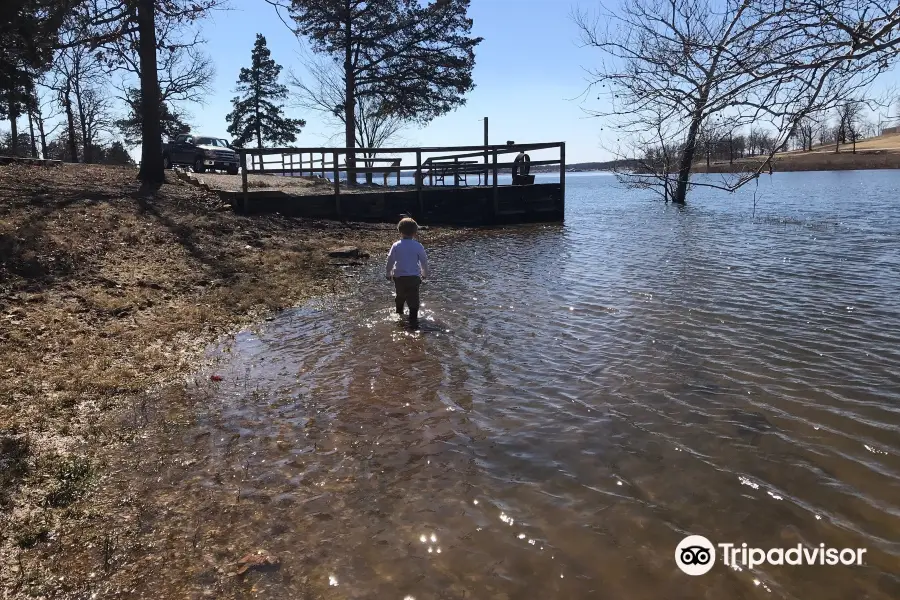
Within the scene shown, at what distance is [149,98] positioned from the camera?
1554 cm

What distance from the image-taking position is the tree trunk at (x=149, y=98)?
1516 cm

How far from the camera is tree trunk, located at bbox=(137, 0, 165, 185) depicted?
15164mm

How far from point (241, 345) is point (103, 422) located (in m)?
2.33

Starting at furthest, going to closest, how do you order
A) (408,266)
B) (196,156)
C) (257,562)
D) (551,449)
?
(196,156) < (408,266) < (551,449) < (257,562)

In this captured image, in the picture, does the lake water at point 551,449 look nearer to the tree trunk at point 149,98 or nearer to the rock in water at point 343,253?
the rock in water at point 343,253

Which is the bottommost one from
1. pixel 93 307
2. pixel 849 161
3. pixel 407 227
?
pixel 93 307

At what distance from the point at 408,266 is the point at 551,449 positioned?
4.17 metres

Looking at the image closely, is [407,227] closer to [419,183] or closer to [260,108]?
[419,183]

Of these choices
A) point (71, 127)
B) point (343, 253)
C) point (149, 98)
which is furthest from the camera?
point (71, 127)

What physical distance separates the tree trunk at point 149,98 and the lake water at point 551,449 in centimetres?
1030

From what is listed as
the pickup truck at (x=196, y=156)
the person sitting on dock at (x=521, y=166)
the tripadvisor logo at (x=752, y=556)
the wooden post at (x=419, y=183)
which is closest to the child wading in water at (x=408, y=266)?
→ the tripadvisor logo at (x=752, y=556)

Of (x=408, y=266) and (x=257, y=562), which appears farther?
(x=408, y=266)

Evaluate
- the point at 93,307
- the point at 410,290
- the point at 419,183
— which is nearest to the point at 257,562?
the point at 410,290

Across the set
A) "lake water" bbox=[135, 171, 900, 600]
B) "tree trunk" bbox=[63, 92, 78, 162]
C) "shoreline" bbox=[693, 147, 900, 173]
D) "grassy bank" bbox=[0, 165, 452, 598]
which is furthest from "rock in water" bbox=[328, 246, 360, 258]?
"shoreline" bbox=[693, 147, 900, 173]
